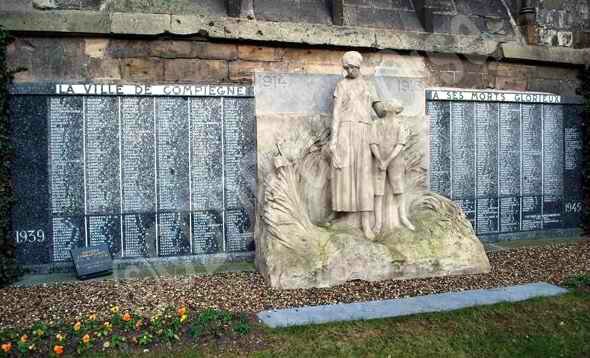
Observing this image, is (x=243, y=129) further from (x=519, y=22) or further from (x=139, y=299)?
(x=519, y=22)

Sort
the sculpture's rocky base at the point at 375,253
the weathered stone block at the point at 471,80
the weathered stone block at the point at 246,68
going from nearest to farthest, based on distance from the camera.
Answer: the sculpture's rocky base at the point at 375,253 → the weathered stone block at the point at 246,68 → the weathered stone block at the point at 471,80

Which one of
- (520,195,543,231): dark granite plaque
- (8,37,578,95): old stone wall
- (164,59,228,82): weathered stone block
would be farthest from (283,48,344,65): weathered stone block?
(520,195,543,231): dark granite plaque

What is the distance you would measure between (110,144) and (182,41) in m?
1.74

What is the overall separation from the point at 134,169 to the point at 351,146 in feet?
9.14

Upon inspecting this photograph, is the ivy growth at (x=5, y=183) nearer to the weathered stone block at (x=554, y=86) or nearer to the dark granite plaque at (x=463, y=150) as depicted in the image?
the dark granite plaque at (x=463, y=150)

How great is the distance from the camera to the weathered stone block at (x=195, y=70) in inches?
258

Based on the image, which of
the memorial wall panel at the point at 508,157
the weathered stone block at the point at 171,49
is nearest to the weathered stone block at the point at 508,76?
the memorial wall panel at the point at 508,157

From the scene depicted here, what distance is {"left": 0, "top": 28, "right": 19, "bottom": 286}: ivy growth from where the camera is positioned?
5516 mm

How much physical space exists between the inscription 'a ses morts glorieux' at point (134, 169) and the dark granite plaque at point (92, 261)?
0.95 feet

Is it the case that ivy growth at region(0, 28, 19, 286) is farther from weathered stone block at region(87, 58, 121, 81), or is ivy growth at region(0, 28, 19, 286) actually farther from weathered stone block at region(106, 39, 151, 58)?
weathered stone block at region(106, 39, 151, 58)

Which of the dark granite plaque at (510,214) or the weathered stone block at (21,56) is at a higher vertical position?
the weathered stone block at (21,56)

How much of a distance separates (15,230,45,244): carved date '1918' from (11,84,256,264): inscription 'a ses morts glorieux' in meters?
0.01

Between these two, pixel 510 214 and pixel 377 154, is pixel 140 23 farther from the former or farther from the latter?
pixel 510 214

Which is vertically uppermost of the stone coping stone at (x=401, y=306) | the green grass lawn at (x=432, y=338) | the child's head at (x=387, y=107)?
the child's head at (x=387, y=107)
